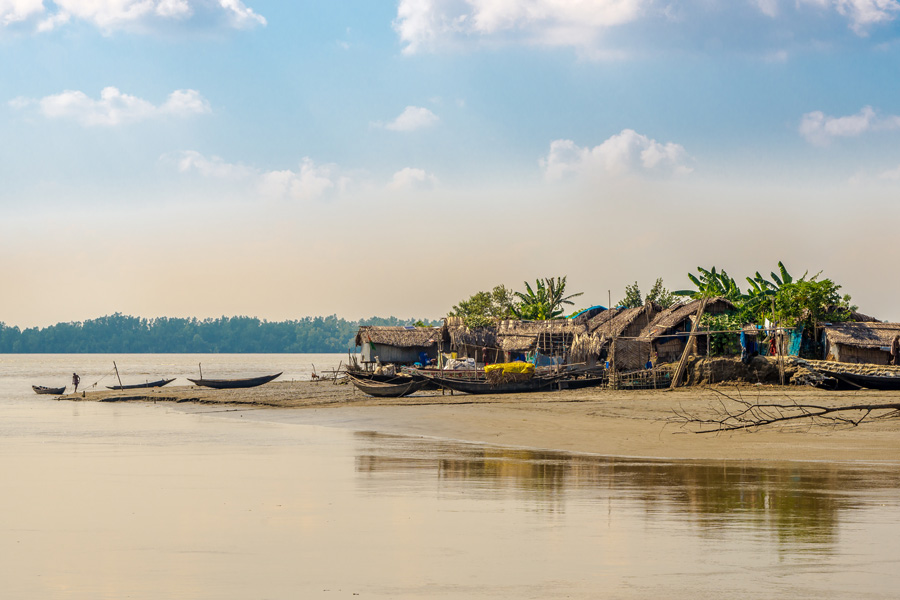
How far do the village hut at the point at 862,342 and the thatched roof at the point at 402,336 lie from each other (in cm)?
1950

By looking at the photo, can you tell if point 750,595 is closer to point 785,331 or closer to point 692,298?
point 785,331

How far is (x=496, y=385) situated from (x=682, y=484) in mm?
21689

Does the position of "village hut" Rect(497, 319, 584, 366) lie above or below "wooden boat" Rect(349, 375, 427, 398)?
above

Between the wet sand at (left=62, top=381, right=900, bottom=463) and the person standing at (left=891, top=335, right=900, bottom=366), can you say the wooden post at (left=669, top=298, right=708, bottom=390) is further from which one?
the person standing at (left=891, top=335, right=900, bottom=366)

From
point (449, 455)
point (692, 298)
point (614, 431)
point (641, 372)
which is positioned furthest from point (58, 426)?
point (692, 298)

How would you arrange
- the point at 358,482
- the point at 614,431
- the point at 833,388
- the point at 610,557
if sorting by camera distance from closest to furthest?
the point at 610,557, the point at 358,482, the point at 614,431, the point at 833,388

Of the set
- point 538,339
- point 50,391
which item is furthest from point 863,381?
point 50,391

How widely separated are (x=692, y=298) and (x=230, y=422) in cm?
2383

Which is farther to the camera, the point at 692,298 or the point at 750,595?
the point at 692,298

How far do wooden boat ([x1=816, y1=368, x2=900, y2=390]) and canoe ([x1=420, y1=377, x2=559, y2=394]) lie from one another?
10314 millimetres

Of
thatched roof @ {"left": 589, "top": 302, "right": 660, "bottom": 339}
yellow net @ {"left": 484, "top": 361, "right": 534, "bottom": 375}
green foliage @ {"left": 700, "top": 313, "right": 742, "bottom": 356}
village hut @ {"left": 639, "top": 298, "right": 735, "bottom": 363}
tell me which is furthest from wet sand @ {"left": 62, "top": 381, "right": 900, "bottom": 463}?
thatched roof @ {"left": 589, "top": 302, "right": 660, "bottom": 339}

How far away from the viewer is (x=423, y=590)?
6.34 metres

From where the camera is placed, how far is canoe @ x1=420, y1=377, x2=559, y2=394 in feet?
108

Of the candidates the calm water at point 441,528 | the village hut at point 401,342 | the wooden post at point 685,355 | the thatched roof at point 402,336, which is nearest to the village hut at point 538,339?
the village hut at point 401,342
